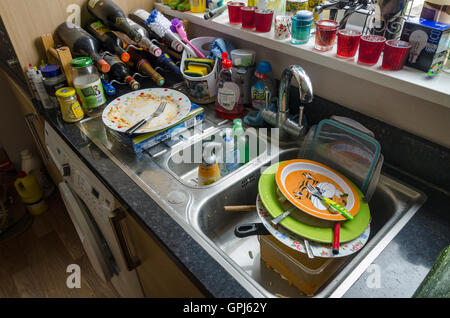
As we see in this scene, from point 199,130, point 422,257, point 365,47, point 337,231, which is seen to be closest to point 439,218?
point 422,257

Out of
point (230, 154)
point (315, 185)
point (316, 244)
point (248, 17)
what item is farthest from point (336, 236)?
point (248, 17)

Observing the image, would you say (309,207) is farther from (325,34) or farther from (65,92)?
(65,92)

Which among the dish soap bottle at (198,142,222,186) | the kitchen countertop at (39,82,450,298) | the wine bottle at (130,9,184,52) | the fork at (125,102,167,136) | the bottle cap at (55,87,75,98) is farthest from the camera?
the wine bottle at (130,9,184,52)

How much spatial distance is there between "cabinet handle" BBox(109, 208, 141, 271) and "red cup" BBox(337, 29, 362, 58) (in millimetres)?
758

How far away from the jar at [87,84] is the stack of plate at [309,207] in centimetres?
68

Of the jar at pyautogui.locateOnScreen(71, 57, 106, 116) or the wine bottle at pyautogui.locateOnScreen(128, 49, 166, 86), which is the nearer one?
the jar at pyautogui.locateOnScreen(71, 57, 106, 116)

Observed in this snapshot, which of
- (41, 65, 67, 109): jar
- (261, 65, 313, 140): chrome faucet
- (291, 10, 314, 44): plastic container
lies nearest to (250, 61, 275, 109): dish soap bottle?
(261, 65, 313, 140): chrome faucet

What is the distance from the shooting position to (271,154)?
990mm

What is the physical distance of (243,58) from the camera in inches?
42.5

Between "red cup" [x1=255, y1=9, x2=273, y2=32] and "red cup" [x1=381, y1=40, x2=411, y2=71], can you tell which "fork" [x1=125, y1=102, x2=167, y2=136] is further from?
"red cup" [x1=381, y1=40, x2=411, y2=71]

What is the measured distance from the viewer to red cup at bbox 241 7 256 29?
106cm

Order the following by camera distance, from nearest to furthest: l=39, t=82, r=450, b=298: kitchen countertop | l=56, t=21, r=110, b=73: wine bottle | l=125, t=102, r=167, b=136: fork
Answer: l=39, t=82, r=450, b=298: kitchen countertop < l=125, t=102, r=167, b=136: fork < l=56, t=21, r=110, b=73: wine bottle

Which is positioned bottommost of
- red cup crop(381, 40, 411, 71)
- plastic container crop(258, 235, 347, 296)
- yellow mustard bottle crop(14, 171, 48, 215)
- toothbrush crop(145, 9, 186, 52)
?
yellow mustard bottle crop(14, 171, 48, 215)

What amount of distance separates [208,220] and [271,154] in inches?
11.5
